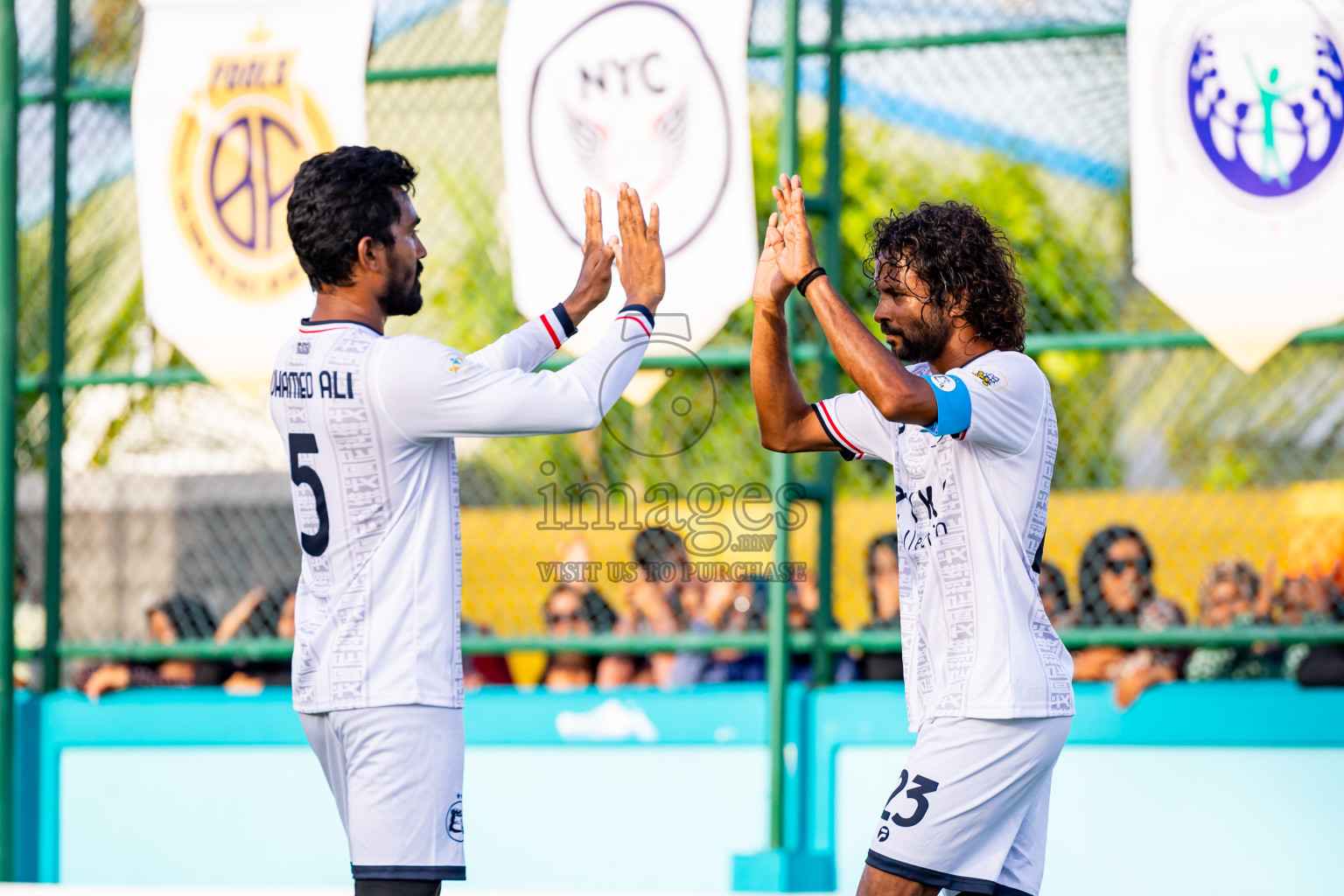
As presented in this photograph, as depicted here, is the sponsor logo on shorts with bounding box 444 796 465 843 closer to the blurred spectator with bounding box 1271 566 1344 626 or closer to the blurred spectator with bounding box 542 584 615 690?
the blurred spectator with bounding box 542 584 615 690

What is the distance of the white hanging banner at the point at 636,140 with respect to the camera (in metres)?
5.36

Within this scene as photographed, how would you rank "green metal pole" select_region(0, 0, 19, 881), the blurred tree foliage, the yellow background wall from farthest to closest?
1. the yellow background wall
2. the blurred tree foliage
3. "green metal pole" select_region(0, 0, 19, 881)

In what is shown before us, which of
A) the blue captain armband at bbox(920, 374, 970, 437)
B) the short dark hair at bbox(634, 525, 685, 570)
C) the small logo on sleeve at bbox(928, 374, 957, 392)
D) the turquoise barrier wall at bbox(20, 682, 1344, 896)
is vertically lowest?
the turquoise barrier wall at bbox(20, 682, 1344, 896)

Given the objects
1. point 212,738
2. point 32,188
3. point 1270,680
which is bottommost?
point 212,738

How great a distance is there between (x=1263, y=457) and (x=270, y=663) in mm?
5937

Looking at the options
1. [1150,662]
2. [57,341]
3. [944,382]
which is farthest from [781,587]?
[57,341]

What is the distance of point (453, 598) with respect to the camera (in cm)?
298

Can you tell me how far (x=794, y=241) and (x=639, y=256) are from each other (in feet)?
1.19

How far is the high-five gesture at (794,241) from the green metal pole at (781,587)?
1.98 metres

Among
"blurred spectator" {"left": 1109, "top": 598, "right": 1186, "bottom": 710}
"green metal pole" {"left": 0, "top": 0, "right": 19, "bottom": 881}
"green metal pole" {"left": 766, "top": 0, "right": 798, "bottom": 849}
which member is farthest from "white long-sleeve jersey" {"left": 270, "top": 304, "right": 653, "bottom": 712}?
"green metal pole" {"left": 0, "top": 0, "right": 19, "bottom": 881}

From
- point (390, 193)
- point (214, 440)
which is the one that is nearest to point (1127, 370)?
point (214, 440)

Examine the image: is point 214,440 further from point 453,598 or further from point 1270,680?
point 1270,680

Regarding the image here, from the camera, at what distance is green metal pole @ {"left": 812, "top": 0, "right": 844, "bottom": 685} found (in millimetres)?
5297

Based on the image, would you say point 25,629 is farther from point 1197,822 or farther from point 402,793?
point 1197,822
